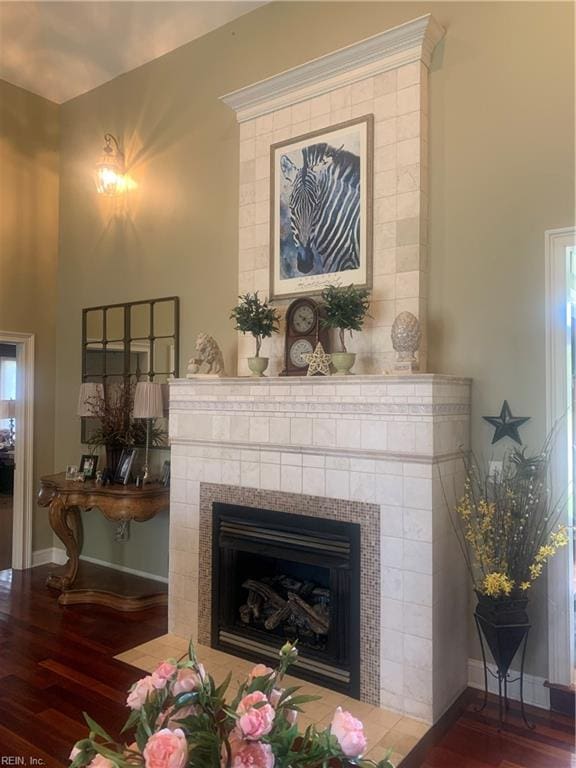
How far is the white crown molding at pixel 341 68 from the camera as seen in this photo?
9.88 feet

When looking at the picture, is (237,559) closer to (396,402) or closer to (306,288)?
(396,402)

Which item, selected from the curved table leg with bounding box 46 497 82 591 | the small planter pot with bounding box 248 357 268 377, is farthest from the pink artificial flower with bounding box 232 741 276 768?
the curved table leg with bounding box 46 497 82 591

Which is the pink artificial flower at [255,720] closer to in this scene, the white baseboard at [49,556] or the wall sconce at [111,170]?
the wall sconce at [111,170]

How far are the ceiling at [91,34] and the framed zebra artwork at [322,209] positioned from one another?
128 cm

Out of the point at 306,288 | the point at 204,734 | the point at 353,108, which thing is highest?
the point at 353,108

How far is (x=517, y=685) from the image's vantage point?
2771 mm

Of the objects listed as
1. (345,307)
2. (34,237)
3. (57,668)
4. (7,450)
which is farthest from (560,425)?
(7,450)

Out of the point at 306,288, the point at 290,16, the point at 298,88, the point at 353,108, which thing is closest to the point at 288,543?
the point at 306,288

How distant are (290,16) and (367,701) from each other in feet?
13.7

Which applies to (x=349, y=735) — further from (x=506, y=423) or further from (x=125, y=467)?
(x=125, y=467)

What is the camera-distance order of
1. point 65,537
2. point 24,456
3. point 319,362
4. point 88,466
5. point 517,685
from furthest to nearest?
point 24,456
point 88,466
point 65,537
point 319,362
point 517,685

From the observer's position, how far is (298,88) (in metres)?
3.49

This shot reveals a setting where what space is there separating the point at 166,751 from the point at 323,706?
2188 mm

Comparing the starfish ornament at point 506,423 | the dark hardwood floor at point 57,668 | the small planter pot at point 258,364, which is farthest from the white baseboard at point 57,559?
the starfish ornament at point 506,423
